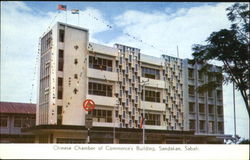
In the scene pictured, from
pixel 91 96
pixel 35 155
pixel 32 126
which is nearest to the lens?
pixel 35 155

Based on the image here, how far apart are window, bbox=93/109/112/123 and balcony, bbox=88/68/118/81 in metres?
0.65

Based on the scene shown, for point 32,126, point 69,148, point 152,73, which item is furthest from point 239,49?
point 32,126

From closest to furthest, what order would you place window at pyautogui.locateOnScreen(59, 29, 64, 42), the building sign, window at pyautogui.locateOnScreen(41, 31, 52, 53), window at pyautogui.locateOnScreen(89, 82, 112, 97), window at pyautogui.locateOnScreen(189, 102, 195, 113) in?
1. window at pyautogui.locateOnScreen(41, 31, 52, 53)
2. window at pyautogui.locateOnScreen(59, 29, 64, 42)
3. the building sign
4. window at pyautogui.locateOnScreen(89, 82, 112, 97)
5. window at pyautogui.locateOnScreen(189, 102, 195, 113)

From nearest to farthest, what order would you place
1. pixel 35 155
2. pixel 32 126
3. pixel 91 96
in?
pixel 35 155, pixel 32 126, pixel 91 96

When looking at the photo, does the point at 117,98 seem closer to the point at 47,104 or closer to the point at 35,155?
the point at 47,104

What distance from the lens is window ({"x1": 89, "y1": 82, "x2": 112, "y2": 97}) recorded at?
6741mm

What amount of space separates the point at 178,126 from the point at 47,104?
259cm

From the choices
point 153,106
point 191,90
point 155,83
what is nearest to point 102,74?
point 155,83

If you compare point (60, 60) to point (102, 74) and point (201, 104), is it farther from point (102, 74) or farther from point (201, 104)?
point (201, 104)

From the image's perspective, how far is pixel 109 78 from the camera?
285 inches

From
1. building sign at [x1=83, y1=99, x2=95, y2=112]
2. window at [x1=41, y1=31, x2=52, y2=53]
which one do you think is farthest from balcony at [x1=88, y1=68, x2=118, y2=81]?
window at [x1=41, y1=31, x2=52, y2=53]

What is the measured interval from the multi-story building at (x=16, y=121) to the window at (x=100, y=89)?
3.63ft

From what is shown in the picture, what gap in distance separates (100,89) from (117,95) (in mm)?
442

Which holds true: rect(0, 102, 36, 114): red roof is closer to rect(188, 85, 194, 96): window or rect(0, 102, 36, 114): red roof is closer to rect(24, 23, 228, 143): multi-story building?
rect(24, 23, 228, 143): multi-story building
